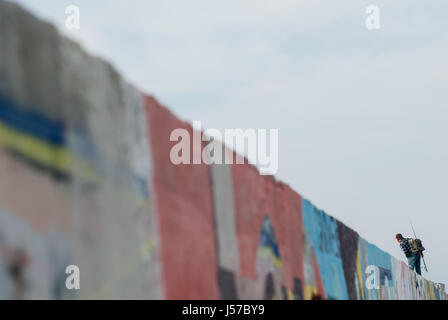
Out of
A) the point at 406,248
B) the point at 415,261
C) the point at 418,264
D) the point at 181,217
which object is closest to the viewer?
the point at 181,217

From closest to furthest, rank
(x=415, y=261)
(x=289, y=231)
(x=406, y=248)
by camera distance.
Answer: (x=289, y=231), (x=406, y=248), (x=415, y=261)

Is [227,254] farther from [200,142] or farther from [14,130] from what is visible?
[14,130]

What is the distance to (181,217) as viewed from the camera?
582 centimetres

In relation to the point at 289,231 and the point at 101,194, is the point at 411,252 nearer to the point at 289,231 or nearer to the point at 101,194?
the point at 289,231

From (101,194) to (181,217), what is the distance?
115 centimetres

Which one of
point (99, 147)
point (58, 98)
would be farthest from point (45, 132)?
point (99, 147)

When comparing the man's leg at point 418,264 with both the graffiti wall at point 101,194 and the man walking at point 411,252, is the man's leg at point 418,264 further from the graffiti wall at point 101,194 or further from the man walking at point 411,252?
the graffiti wall at point 101,194

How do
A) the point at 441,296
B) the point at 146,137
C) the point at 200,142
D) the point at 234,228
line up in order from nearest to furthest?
1. the point at 146,137
2. the point at 200,142
3. the point at 234,228
4. the point at 441,296

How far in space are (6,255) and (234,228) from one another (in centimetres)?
316

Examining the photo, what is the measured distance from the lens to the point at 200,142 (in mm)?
6391

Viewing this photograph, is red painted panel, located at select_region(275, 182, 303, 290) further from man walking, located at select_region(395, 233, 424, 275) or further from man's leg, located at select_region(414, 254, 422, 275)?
man's leg, located at select_region(414, 254, 422, 275)

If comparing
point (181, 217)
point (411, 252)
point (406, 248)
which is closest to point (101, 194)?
point (181, 217)

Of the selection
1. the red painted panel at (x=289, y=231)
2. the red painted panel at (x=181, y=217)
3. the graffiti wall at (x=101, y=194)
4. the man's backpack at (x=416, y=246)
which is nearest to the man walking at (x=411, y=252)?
the man's backpack at (x=416, y=246)

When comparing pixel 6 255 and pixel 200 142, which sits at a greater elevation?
pixel 200 142
